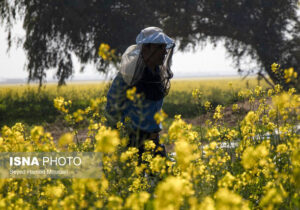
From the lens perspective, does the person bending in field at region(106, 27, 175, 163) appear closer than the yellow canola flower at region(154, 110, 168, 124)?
No

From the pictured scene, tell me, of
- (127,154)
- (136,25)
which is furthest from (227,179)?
(136,25)

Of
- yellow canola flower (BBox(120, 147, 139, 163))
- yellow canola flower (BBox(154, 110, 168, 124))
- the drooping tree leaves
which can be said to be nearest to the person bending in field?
yellow canola flower (BBox(120, 147, 139, 163))

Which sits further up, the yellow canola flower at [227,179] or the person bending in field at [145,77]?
the person bending in field at [145,77]

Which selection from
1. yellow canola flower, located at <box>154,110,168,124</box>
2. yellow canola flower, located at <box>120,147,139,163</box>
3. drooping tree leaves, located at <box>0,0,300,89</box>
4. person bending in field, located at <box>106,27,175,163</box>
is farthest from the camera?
drooping tree leaves, located at <box>0,0,300,89</box>

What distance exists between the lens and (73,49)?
16797 mm

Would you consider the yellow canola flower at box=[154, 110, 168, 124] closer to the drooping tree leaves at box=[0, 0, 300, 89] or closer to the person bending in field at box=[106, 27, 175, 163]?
the person bending in field at box=[106, 27, 175, 163]

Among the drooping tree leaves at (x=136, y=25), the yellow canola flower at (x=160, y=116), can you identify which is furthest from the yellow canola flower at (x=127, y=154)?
A: the drooping tree leaves at (x=136, y=25)

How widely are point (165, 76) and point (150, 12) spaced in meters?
12.6

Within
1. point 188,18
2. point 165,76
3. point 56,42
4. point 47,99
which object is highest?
point 188,18

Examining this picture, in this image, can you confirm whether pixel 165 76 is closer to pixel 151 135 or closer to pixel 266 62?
pixel 151 135

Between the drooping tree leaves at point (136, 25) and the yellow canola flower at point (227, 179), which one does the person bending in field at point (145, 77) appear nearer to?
the yellow canola flower at point (227, 179)

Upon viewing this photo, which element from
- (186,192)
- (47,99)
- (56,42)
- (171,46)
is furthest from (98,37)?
(186,192)

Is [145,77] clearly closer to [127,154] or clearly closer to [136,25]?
[127,154]

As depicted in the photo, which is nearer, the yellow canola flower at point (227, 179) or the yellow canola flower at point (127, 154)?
the yellow canola flower at point (227, 179)
